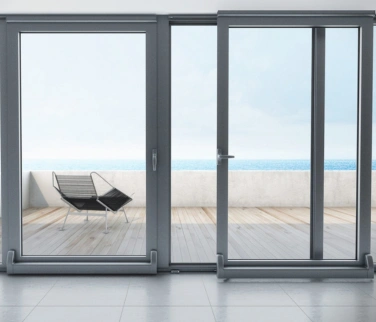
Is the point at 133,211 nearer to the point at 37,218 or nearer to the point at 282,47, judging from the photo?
the point at 37,218

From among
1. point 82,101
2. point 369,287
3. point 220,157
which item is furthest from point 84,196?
point 82,101

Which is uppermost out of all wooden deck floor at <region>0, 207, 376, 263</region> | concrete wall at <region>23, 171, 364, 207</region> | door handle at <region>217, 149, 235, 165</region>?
door handle at <region>217, 149, 235, 165</region>

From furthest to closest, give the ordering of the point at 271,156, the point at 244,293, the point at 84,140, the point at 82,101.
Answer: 1. the point at 84,140
2. the point at 82,101
3. the point at 271,156
4. the point at 244,293

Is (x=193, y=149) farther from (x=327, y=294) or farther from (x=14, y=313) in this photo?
(x=14, y=313)

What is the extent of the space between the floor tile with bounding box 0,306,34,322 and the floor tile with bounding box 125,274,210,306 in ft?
1.81

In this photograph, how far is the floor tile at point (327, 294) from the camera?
2.24 meters

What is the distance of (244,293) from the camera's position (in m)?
2.39

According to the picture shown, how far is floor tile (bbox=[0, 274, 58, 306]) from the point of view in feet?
7.31

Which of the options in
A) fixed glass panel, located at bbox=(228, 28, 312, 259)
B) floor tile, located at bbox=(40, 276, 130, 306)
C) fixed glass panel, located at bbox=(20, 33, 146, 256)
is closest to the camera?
floor tile, located at bbox=(40, 276, 130, 306)

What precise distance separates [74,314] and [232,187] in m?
4.20

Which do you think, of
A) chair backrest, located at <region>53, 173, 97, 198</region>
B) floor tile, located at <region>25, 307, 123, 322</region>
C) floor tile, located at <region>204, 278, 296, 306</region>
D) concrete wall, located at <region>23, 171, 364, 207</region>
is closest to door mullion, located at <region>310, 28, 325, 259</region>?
floor tile, located at <region>204, 278, 296, 306</region>

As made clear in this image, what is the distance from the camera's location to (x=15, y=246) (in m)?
2.79

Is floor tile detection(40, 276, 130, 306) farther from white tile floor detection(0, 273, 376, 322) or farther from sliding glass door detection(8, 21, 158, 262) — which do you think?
sliding glass door detection(8, 21, 158, 262)

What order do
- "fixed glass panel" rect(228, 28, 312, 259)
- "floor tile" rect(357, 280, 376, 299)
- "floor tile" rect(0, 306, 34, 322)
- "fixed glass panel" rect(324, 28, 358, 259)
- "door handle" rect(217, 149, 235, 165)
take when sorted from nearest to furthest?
"floor tile" rect(0, 306, 34, 322)
"floor tile" rect(357, 280, 376, 299)
"door handle" rect(217, 149, 235, 165)
"fixed glass panel" rect(324, 28, 358, 259)
"fixed glass panel" rect(228, 28, 312, 259)
